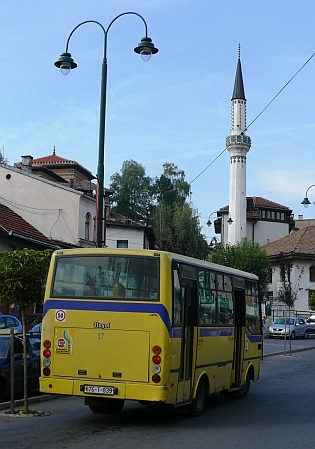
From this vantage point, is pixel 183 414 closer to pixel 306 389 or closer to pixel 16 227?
pixel 306 389

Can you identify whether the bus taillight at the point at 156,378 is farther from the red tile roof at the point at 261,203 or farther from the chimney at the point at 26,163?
the red tile roof at the point at 261,203

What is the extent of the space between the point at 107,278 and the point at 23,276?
6.68 ft

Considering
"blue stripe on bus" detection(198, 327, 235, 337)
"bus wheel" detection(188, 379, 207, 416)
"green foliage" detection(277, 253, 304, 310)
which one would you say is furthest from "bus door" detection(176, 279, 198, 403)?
"green foliage" detection(277, 253, 304, 310)

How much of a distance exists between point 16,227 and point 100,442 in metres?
25.9

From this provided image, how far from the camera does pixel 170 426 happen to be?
460 inches

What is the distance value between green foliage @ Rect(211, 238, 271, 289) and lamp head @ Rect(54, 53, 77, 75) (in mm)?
53624

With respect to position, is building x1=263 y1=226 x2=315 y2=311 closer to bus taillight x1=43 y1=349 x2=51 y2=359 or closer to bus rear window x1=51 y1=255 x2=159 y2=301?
bus rear window x1=51 y1=255 x2=159 y2=301

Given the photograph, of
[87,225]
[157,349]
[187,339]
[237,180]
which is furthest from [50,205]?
[237,180]

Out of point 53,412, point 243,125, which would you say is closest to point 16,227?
point 53,412

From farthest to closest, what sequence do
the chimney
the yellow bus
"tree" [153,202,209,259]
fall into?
"tree" [153,202,209,259]
the chimney
the yellow bus

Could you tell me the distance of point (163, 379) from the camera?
1088cm

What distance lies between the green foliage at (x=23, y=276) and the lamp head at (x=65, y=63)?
6.94 metres

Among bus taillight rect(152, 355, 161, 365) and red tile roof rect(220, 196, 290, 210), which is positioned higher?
red tile roof rect(220, 196, 290, 210)

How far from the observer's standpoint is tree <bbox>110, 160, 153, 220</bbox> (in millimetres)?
90125
